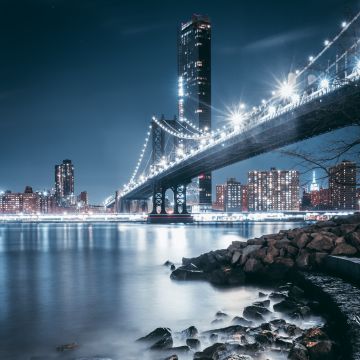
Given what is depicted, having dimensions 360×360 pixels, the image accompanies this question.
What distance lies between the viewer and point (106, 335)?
870 cm

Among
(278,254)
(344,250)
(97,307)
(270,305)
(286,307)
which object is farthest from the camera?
(278,254)

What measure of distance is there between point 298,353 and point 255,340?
1.11 meters

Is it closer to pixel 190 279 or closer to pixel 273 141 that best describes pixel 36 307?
pixel 190 279

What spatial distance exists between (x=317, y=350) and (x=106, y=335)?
427 cm

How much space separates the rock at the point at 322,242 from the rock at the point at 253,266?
1.55m

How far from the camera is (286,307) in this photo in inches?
361

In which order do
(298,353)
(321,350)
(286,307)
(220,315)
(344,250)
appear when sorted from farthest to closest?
(344,250)
(220,315)
(286,307)
(298,353)
(321,350)

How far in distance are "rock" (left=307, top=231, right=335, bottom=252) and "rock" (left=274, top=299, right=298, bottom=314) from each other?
286 centimetres

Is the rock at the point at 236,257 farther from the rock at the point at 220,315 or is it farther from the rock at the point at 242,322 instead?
the rock at the point at 242,322

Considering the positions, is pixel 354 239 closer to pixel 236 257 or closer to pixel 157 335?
pixel 236 257

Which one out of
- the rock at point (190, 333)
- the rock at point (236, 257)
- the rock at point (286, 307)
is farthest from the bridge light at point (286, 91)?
the rock at point (190, 333)

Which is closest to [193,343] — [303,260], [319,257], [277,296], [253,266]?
[277,296]

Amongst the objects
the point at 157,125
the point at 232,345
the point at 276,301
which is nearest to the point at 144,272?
the point at 276,301

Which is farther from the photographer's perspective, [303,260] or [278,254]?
[278,254]
